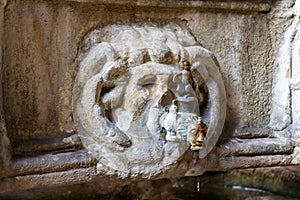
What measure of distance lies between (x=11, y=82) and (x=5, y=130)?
0.51ft

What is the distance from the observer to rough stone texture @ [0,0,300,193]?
139 centimetres

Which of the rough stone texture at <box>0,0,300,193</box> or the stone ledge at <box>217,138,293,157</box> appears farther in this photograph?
the stone ledge at <box>217,138,293,157</box>

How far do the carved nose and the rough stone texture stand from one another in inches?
7.1

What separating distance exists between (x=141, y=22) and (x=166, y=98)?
0.96ft

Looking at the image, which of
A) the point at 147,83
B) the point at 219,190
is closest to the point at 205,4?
the point at 147,83

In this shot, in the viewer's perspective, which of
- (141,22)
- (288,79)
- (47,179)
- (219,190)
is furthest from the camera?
(219,190)

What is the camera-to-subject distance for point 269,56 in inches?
68.9

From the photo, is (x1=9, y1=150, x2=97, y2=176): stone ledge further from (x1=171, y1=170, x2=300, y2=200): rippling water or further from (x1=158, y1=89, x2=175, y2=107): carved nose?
(x1=171, y1=170, x2=300, y2=200): rippling water

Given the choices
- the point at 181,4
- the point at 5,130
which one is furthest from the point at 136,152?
the point at 181,4

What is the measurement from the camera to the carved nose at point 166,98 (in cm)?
141

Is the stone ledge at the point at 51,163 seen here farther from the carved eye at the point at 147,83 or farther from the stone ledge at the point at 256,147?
the stone ledge at the point at 256,147

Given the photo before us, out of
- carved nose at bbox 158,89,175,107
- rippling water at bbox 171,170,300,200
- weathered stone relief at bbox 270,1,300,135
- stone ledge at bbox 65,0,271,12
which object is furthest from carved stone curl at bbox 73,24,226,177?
rippling water at bbox 171,170,300,200

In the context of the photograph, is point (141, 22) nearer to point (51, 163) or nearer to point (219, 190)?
point (51, 163)

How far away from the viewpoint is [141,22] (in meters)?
1.57
